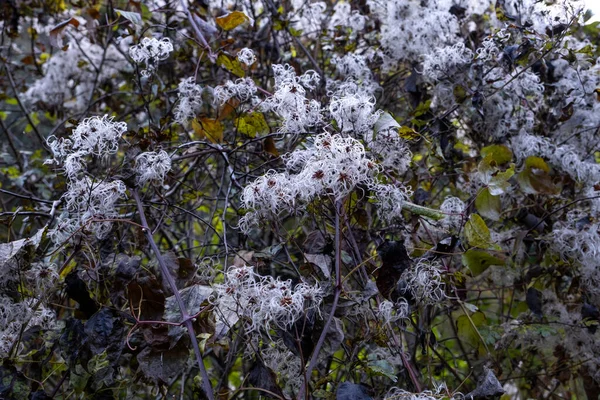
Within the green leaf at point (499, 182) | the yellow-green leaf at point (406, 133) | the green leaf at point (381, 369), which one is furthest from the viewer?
the yellow-green leaf at point (406, 133)

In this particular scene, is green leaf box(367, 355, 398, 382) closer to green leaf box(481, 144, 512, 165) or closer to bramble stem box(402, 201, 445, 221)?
bramble stem box(402, 201, 445, 221)

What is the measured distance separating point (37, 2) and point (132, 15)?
60.6 inches

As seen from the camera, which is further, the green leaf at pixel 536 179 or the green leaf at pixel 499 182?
the green leaf at pixel 536 179

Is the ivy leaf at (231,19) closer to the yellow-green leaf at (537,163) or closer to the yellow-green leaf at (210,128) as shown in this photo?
the yellow-green leaf at (210,128)

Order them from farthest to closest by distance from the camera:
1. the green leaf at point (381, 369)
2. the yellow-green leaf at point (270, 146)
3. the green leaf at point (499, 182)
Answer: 1. the yellow-green leaf at point (270, 146)
2. the green leaf at point (499, 182)
3. the green leaf at point (381, 369)

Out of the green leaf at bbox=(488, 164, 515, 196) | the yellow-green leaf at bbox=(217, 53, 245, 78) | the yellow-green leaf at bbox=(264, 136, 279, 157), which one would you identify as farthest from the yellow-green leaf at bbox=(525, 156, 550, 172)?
the yellow-green leaf at bbox=(217, 53, 245, 78)

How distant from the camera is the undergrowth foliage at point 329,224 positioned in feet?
3.45

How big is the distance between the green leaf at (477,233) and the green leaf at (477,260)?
0.12 ft

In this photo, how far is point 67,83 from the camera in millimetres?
2756

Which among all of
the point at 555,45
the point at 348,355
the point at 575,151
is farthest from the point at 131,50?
the point at 575,151

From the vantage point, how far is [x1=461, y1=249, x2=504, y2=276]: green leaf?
115 centimetres

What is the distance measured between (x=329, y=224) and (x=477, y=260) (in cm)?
31

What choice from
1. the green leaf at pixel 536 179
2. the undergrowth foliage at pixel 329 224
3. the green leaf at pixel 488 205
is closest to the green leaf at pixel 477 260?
the undergrowth foliage at pixel 329 224

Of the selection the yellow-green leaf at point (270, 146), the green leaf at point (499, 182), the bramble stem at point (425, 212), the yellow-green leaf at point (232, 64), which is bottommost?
the bramble stem at point (425, 212)
